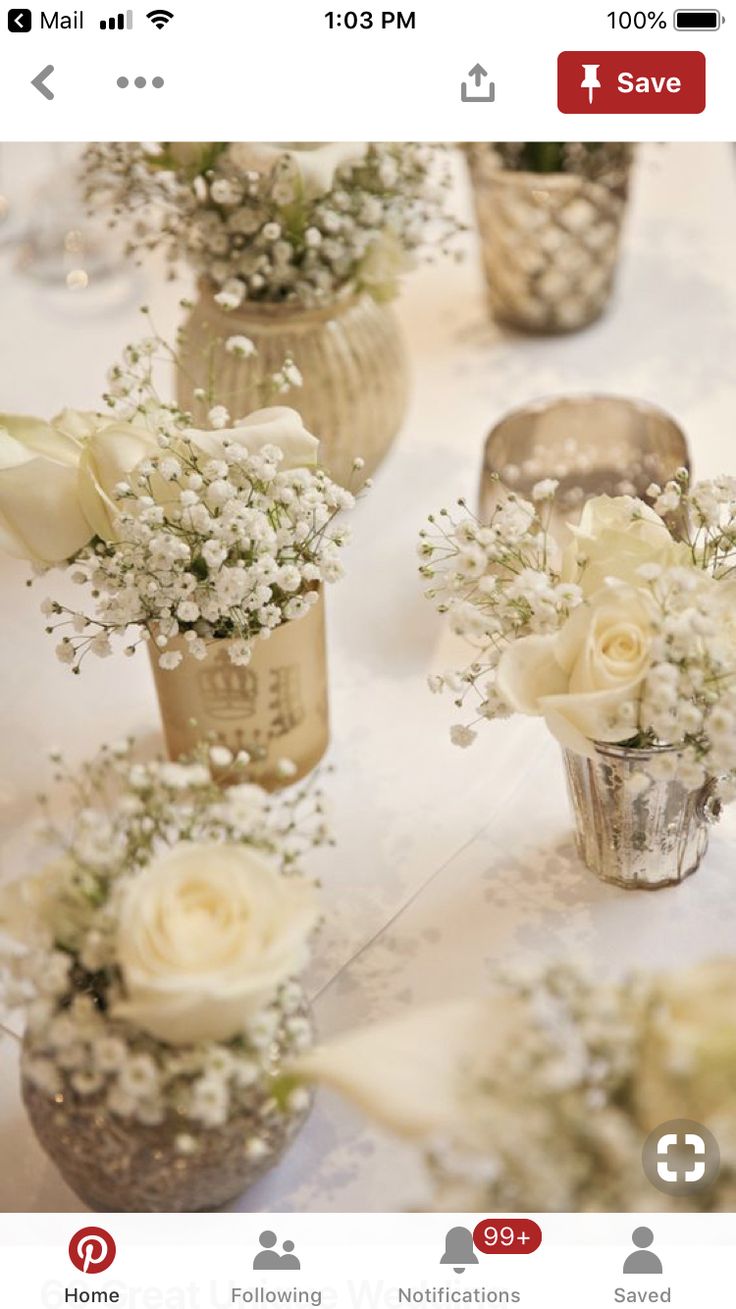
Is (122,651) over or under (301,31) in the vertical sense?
under

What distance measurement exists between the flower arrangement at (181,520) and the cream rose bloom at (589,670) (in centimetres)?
14

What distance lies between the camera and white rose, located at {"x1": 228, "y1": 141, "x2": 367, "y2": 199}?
42.7 inches

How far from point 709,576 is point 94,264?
90 centimetres

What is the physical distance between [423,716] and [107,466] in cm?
32

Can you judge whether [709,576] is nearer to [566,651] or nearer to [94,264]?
[566,651]

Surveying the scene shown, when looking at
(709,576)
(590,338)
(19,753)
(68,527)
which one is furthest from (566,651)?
(590,338)

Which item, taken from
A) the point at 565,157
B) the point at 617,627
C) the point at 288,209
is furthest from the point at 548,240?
the point at 617,627

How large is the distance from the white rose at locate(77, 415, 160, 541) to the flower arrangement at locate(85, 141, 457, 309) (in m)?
0.21

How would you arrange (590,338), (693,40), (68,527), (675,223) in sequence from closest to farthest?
(68,527), (693,40), (590,338), (675,223)

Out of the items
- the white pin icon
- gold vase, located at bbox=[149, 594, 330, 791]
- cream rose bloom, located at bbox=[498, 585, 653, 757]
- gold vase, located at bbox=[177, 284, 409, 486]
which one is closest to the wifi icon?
gold vase, located at bbox=[177, 284, 409, 486]

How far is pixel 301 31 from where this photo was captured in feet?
3.60
